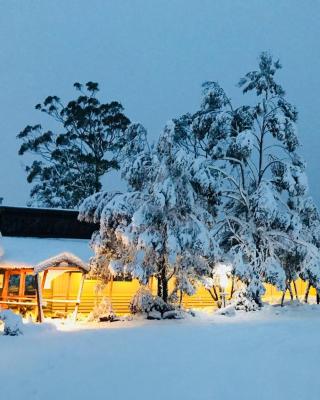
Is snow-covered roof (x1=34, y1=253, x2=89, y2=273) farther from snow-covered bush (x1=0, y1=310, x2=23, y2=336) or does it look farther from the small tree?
the small tree

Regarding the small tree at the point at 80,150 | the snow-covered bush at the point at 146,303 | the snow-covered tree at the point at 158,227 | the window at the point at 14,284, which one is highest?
the small tree at the point at 80,150

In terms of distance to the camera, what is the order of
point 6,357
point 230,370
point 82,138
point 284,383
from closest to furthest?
point 284,383, point 230,370, point 6,357, point 82,138

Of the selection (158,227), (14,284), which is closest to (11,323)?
(158,227)

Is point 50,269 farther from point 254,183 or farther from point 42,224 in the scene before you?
point 254,183

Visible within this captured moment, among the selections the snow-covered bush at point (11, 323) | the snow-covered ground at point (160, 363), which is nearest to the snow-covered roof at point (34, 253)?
the snow-covered ground at point (160, 363)

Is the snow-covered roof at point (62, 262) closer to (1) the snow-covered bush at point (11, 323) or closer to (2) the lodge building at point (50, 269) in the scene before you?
(2) the lodge building at point (50, 269)

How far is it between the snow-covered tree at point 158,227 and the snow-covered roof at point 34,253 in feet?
4.02

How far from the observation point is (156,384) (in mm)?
9305

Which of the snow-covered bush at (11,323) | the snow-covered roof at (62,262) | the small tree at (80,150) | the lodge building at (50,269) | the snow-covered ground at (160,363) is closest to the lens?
the snow-covered ground at (160,363)

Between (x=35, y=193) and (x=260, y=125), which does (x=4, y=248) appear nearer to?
(x=260, y=125)

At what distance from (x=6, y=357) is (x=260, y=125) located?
1632cm

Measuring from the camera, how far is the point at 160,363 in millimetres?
10703

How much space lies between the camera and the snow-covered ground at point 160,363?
29.2 ft

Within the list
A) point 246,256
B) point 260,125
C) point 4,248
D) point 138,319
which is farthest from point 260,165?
point 4,248
